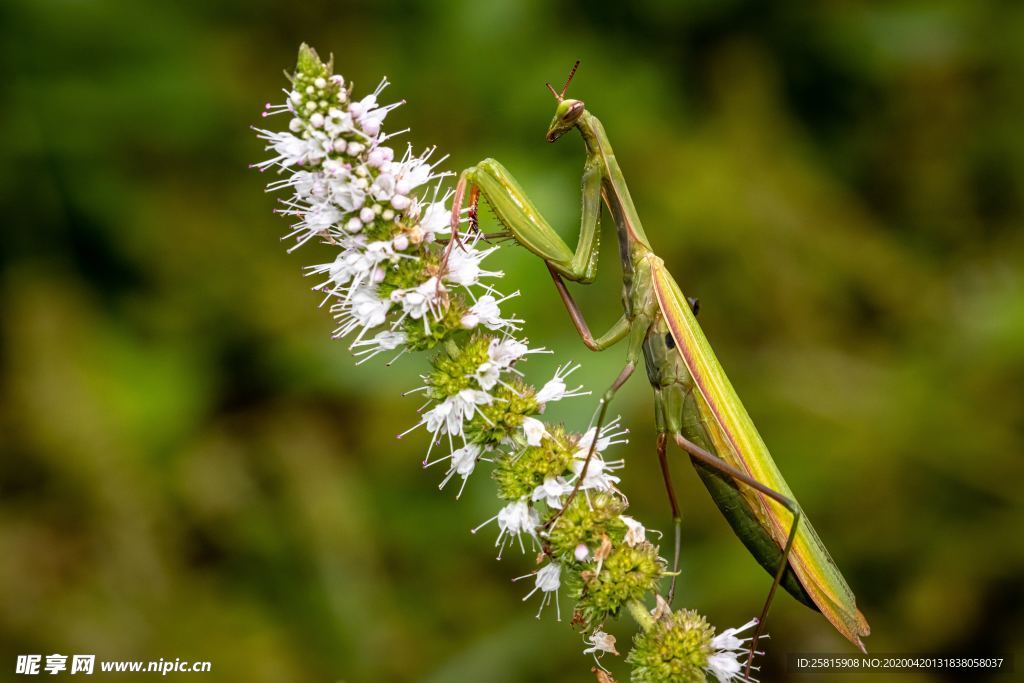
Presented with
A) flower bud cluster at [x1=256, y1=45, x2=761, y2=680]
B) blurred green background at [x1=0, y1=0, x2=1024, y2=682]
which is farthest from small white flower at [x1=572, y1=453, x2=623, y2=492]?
blurred green background at [x1=0, y1=0, x2=1024, y2=682]

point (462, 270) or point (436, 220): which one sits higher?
point (436, 220)

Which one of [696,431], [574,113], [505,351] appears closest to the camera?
[505,351]

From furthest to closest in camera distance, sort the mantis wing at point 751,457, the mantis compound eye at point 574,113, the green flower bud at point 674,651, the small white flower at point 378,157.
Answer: the mantis compound eye at point 574,113 → the mantis wing at point 751,457 → the small white flower at point 378,157 → the green flower bud at point 674,651

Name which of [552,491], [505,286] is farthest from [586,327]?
[505,286]

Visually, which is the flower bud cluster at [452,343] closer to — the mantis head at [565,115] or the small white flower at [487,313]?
the small white flower at [487,313]

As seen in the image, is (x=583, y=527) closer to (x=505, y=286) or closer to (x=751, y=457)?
(x=751, y=457)

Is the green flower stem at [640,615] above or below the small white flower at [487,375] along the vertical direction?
below

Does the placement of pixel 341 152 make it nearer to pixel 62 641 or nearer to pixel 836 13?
pixel 62 641

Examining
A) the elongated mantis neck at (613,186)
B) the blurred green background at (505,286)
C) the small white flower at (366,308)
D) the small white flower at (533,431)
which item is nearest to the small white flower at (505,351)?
the small white flower at (533,431)
